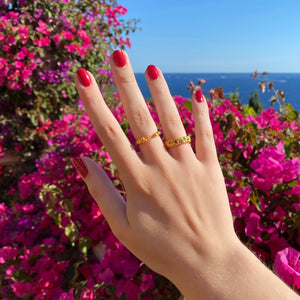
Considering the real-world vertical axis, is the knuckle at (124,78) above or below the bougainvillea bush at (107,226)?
above

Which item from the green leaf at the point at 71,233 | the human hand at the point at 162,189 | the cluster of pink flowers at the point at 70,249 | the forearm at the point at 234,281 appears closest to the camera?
the forearm at the point at 234,281

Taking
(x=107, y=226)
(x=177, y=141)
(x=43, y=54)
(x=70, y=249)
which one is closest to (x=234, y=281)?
(x=177, y=141)

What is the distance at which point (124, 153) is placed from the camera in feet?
2.78

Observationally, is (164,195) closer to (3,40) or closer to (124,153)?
(124,153)

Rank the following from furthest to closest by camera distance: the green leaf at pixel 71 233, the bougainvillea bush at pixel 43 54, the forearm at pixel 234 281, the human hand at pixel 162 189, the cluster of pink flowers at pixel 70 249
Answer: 1. the bougainvillea bush at pixel 43 54
2. the green leaf at pixel 71 233
3. the cluster of pink flowers at pixel 70 249
4. the human hand at pixel 162 189
5. the forearm at pixel 234 281

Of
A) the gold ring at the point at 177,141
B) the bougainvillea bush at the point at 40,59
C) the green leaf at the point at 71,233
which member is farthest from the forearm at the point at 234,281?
the bougainvillea bush at the point at 40,59

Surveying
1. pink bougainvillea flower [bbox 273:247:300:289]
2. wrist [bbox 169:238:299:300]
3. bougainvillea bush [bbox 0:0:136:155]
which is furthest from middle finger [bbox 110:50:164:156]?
bougainvillea bush [bbox 0:0:136:155]

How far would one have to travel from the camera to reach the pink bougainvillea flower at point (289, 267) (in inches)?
27.0

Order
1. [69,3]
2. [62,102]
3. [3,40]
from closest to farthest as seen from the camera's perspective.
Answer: [3,40]
[69,3]
[62,102]

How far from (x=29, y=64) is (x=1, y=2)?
894 mm

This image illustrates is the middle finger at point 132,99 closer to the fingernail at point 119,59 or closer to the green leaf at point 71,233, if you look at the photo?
the fingernail at point 119,59

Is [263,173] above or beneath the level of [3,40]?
beneath

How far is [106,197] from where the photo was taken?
34.8 inches

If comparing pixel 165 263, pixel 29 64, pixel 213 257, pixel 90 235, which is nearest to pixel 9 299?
pixel 90 235
